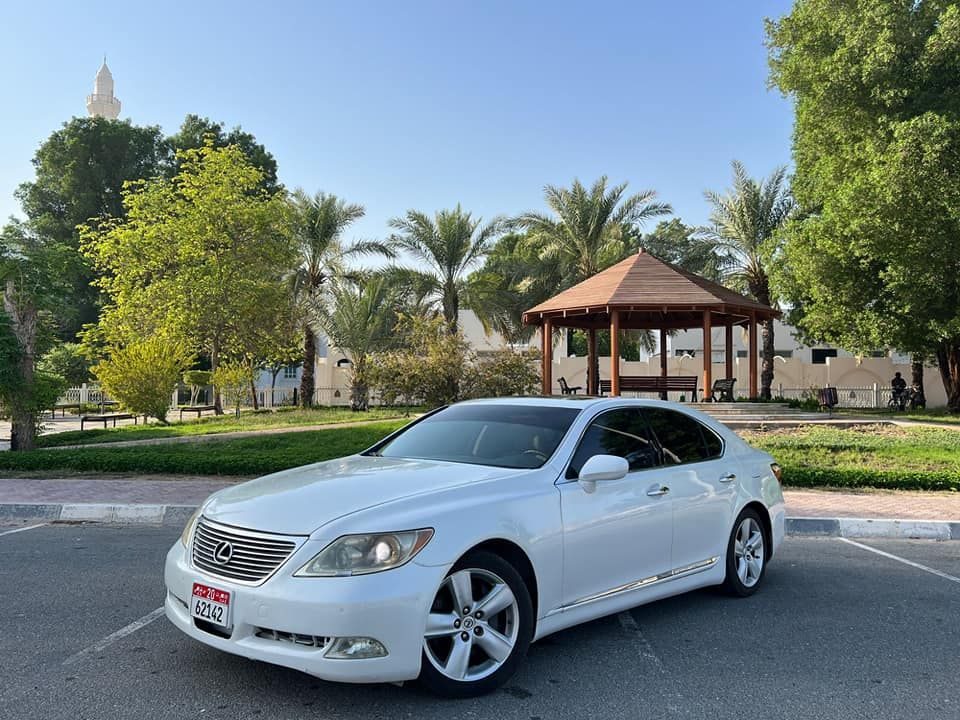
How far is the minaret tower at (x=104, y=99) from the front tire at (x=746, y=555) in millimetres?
76845

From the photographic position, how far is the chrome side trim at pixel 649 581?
4473 millimetres

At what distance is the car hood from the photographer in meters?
3.85

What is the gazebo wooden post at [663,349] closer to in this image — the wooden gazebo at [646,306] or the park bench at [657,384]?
the wooden gazebo at [646,306]

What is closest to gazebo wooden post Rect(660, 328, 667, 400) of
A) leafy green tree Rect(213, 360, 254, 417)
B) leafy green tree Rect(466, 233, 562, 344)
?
leafy green tree Rect(466, 233, 562, 344)

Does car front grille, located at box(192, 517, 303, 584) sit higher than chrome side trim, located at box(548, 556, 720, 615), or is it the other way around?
car front grille, located at box(192, 517, 303, 584)

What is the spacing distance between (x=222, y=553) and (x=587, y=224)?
2968cm

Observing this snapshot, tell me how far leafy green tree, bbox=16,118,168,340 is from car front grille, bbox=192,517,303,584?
170ft

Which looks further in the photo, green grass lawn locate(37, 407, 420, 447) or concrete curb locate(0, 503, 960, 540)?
green grass lawn locate(37, 407, 420, 447)

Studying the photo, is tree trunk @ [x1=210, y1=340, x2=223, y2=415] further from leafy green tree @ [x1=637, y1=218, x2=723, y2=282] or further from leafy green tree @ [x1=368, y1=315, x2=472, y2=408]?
leafy green tree @ [x1=637, y1=218, x2=723, y2=282]

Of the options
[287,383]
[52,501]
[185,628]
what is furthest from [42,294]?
[287,383]

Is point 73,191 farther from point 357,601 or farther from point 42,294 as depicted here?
point 357,601

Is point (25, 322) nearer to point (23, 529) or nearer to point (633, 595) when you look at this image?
point (23, 529)

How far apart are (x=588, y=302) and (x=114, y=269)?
1708 centimetres

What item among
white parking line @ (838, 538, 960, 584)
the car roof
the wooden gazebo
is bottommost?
white parking line @ (838, 538, 960, 584)
